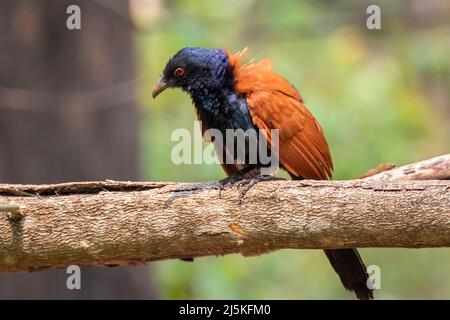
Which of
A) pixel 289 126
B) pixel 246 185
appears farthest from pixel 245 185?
pixel 289 126

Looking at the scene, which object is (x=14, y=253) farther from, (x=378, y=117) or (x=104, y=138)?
(x=378, y=117)

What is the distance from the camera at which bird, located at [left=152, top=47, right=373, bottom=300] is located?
143 inches

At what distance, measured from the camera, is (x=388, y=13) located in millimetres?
9438

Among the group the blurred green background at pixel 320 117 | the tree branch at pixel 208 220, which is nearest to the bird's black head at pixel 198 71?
the tree branch at pixel 208 220

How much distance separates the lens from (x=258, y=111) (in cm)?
377

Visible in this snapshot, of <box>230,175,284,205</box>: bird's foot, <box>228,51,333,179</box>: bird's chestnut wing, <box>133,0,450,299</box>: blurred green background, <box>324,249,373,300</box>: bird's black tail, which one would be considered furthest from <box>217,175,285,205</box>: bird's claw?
<box>133,0,450,299</box>: blurred green background

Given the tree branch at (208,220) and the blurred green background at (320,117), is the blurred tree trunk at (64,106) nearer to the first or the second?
the blurred green background at (320,117)

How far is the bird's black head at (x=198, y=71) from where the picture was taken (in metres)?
3.97

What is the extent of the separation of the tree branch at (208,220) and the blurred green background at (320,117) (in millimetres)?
2663

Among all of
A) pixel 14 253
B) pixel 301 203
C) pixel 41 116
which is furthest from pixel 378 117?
pixel 14 253

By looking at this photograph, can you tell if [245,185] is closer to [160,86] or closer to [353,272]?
[353,272]

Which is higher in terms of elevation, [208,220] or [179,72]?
[179,72]

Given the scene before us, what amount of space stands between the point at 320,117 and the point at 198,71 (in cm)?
244

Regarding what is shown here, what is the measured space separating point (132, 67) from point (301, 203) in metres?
3.44
